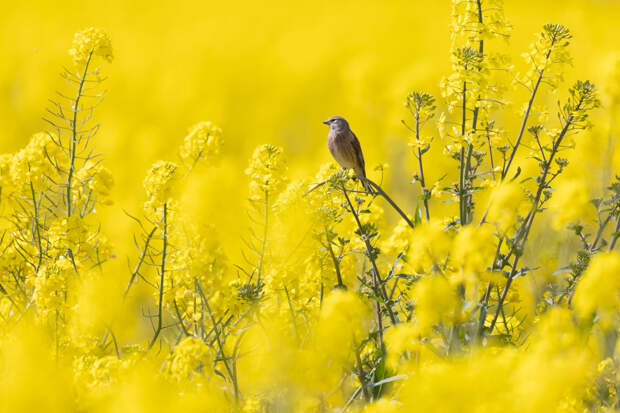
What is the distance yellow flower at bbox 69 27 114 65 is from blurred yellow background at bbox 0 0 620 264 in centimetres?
283

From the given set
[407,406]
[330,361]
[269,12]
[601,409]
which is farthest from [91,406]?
[269,12]

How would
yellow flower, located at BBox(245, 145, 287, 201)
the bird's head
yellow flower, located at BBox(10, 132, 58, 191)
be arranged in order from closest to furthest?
1. yellow flower, located at BBox(245, 145, 287, 201)
2. yellow flower, located at BBox(10, 132, 58, 191)
3. the bird's head

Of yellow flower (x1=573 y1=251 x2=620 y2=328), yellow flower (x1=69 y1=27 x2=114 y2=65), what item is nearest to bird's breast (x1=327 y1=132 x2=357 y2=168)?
yellow flower (x1=69 y1=27 x2=114 y2=65)

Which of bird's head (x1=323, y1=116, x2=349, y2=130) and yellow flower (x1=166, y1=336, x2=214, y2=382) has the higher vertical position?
bird's head (x1=323, y1=116, x2=349, y2=130)

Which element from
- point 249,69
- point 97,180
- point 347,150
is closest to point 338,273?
point 347,150

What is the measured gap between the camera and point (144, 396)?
1.91m

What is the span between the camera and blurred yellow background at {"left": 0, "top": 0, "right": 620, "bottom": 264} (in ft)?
35.4

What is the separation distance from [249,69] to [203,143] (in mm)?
11856

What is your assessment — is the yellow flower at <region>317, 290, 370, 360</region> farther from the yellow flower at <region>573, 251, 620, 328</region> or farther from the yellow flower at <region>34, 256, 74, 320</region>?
the yellow flower at <region>34, 256, 74, 320</region>

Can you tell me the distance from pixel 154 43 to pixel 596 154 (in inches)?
509

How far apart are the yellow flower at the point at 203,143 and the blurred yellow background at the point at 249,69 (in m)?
2.70

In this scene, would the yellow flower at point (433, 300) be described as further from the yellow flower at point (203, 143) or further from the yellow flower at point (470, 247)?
the yellow flower at point (203, 143)

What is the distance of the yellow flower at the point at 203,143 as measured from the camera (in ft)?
12.6

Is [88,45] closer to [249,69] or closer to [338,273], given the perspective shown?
[338,273]
